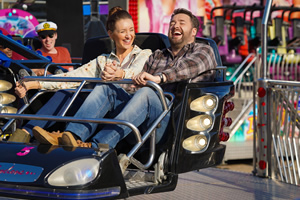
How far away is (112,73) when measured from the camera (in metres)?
3.24

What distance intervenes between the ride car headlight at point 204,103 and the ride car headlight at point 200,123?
5cm

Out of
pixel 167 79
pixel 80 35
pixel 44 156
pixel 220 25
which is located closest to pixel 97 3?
pixel 80 35

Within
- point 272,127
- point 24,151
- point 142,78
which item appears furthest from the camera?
point 272,127

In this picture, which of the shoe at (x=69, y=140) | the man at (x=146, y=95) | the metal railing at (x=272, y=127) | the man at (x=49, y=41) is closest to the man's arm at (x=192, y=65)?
the man at (x=146, y=95)

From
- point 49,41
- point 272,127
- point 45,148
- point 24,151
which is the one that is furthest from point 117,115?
point 49,41

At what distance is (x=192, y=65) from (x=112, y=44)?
1094 millimetres

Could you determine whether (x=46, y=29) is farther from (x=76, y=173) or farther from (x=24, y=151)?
(x=76, y=173)

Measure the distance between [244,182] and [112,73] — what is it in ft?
6.77

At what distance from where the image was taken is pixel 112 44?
435cm

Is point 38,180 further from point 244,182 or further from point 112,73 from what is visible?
point 244,182

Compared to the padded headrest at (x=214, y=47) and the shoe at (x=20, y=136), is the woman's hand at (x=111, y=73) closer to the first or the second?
the shoe at (x=20, y=136)

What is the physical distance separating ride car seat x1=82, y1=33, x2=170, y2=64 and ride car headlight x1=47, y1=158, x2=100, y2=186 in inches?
62.9

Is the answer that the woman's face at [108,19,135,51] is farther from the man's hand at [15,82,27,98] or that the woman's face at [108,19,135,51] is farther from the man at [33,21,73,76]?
the man at [33,21,73,76]

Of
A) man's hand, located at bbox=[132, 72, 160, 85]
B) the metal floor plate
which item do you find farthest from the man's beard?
the metal floor plate
